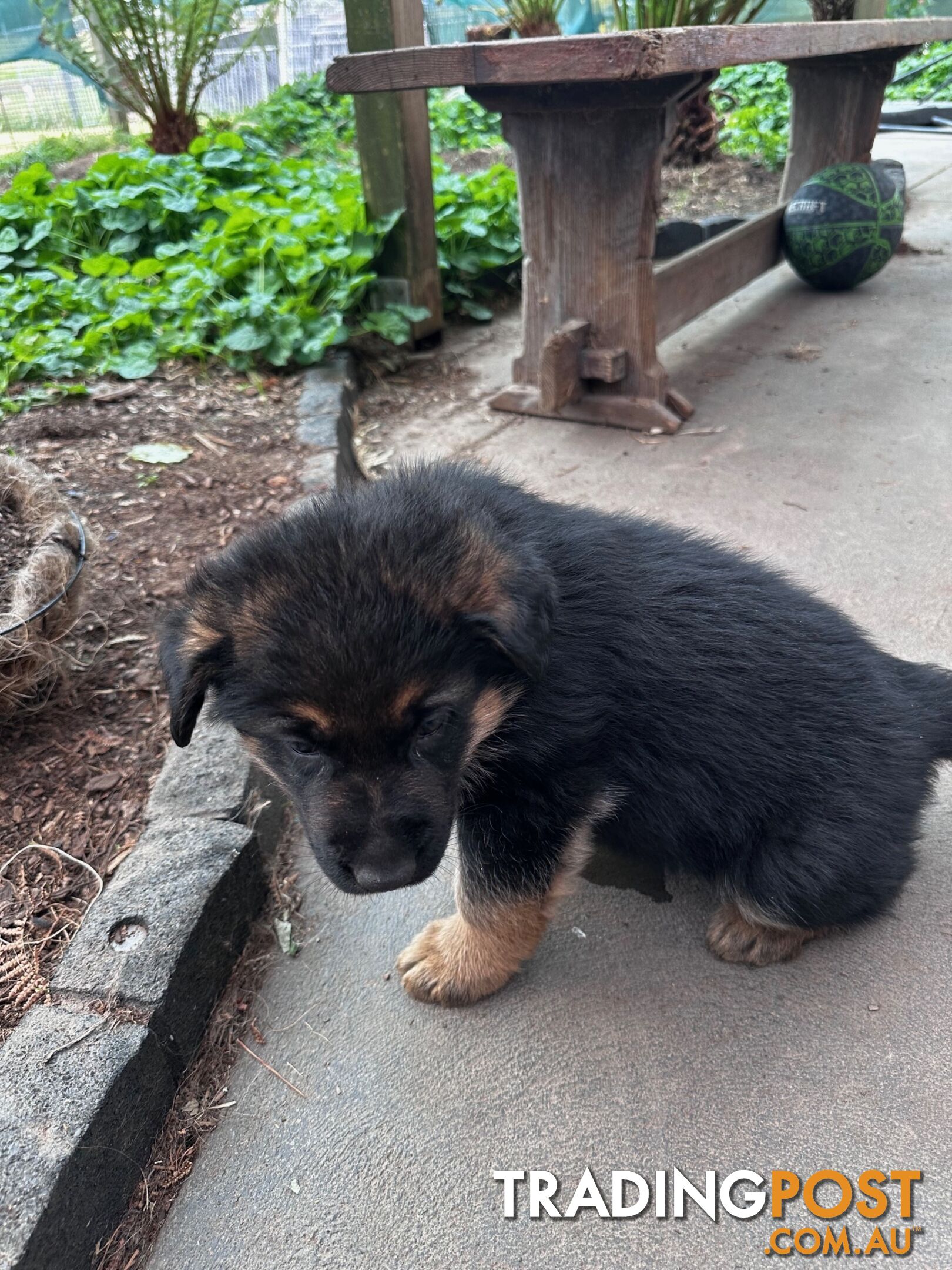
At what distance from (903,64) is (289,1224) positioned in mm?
19574

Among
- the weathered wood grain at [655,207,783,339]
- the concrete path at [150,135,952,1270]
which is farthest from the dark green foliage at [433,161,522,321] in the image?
the concrete path at [150,135,952,1270]

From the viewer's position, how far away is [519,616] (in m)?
1.75

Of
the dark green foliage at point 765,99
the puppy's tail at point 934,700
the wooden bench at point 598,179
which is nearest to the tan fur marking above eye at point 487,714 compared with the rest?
the puppy's tail at point 934,700

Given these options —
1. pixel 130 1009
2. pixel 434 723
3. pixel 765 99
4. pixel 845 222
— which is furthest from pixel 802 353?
pixel 765 99

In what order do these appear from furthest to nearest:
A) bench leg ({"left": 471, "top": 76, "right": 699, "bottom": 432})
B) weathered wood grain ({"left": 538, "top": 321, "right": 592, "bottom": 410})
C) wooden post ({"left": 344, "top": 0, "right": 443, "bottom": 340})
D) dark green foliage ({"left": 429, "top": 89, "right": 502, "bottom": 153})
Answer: dark green foliage ({"left": 429, "top": 89, "right": 502, "bottom": 153})
wooden post ({"left": 344, "top": 0, "right": 443, "bottom": 340})
weathered wood grain ({"left": 538, "top": 321, "right": 592, "bottom": 410})
bench leg ({"left": 471, "top": 76, "right": 699, "bottom": 432})

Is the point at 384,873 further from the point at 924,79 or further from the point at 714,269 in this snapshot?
the point at 924,79

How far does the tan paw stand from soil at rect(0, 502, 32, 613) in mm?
2315

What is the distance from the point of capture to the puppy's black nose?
5.68 ft

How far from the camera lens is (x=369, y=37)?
514cm

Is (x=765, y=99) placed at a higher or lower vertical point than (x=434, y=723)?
higher

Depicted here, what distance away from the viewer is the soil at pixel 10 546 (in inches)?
115

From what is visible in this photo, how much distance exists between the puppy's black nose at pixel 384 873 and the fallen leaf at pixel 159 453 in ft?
10.9

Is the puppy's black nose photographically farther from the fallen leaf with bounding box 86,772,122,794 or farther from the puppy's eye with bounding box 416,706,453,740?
the fallen leaf with bounding box 86,772,122,794

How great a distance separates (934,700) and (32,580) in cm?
259
